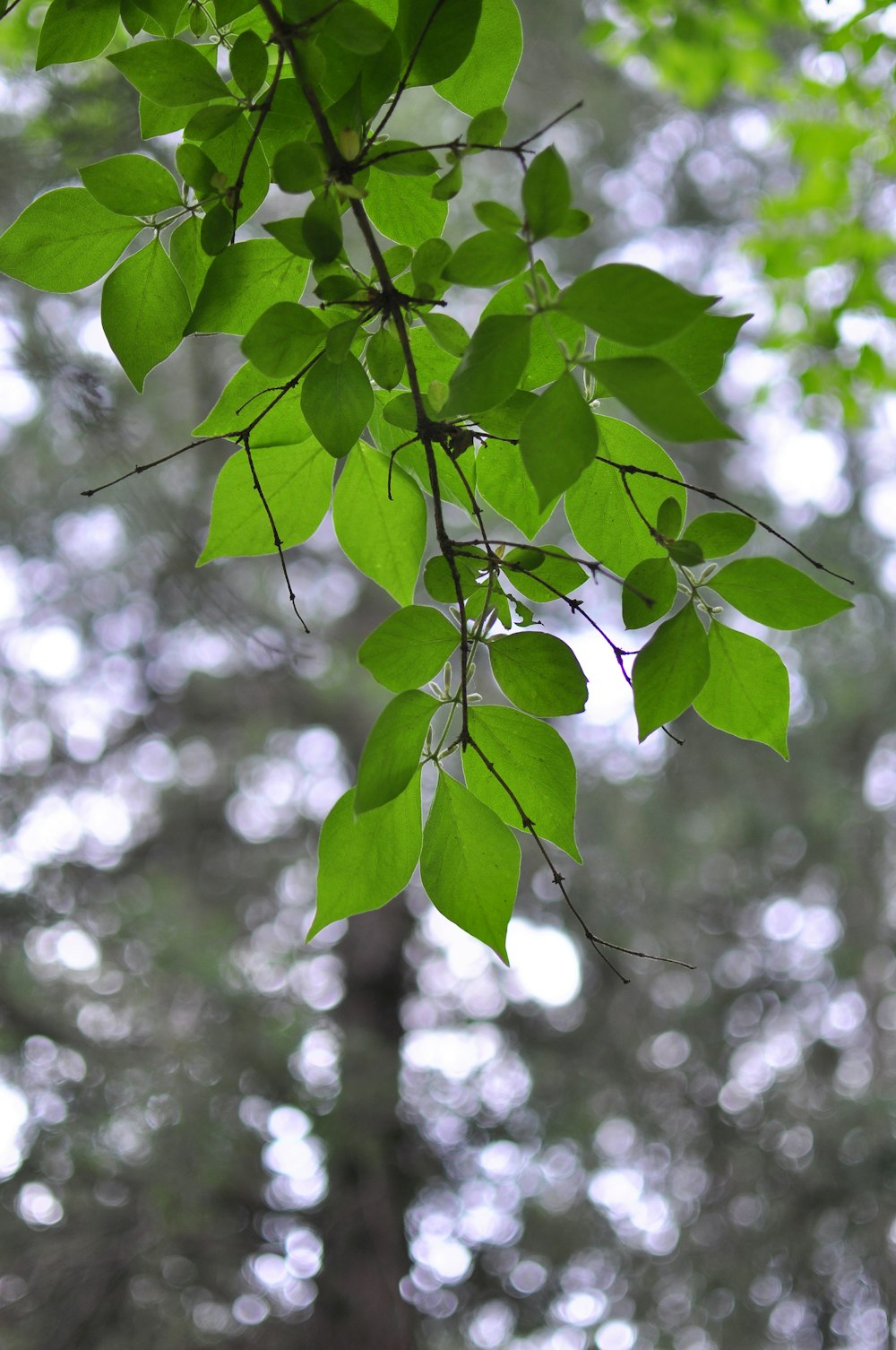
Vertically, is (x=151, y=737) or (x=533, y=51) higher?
(x=533, y=51)

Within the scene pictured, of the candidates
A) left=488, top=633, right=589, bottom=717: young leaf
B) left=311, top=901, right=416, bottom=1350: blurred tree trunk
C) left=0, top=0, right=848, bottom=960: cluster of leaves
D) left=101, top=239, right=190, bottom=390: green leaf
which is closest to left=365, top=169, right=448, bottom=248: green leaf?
left=0, top=0, right=848, bottom=960: cluster of leaves

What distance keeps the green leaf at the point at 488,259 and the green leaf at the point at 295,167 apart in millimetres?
81

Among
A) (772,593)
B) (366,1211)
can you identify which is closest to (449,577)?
(772,593)

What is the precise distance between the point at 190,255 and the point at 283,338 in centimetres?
13

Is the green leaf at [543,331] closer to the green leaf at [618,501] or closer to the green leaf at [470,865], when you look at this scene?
the green leaf at [618,501]

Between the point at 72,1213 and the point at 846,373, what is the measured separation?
295cm

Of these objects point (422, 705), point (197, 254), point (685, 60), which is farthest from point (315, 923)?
point (685, 60)

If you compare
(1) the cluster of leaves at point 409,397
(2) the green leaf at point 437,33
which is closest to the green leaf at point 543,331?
(1) the cluster of leaves at point 409,397

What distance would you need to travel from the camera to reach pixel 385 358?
1.58 feet

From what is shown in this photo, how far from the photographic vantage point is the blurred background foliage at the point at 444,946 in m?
2.25

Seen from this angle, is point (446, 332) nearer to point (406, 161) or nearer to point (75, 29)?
point (406, 161)

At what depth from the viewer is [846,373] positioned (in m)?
1.81

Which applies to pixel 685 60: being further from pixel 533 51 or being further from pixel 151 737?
pixel 151 737

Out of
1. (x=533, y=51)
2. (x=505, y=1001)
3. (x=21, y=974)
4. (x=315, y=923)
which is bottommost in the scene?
(x=505, y=1001)
